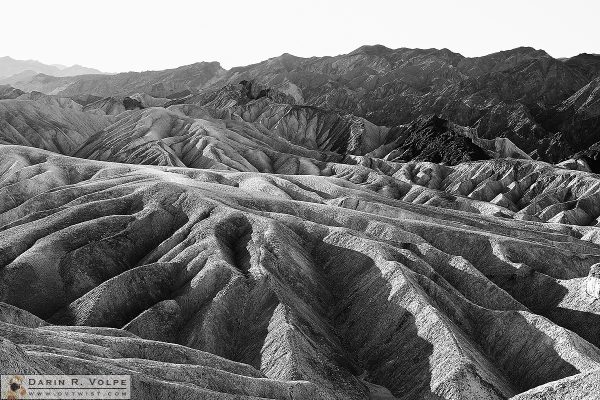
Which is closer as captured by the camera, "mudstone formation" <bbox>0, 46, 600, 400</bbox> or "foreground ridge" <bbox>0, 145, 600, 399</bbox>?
"mudstone formation" <bbox>0, 46, 600, 400</bbox>

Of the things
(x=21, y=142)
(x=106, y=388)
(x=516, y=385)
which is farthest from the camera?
(x=21, y=142)

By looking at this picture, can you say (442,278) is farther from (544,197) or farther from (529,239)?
(544,197)

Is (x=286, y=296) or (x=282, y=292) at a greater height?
(x=282, y=292)

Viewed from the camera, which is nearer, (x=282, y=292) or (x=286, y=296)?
(x=286, y=296)

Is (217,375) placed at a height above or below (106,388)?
below

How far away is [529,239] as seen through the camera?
81438mm

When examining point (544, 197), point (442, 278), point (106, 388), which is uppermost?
point (106, 388)

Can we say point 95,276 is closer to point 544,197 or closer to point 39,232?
point 39,232

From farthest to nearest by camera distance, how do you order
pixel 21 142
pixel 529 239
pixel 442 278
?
pixel 21 142, pixel 529 239, pixel 442 278

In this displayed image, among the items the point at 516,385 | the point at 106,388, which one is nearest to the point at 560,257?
the point at 516,385

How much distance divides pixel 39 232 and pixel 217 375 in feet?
135

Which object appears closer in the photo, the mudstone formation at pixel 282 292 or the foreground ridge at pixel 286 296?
the mudstone formation at pixel 282 292

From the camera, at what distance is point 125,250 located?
230ft

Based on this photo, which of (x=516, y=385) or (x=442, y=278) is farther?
(x=442, y=278)
